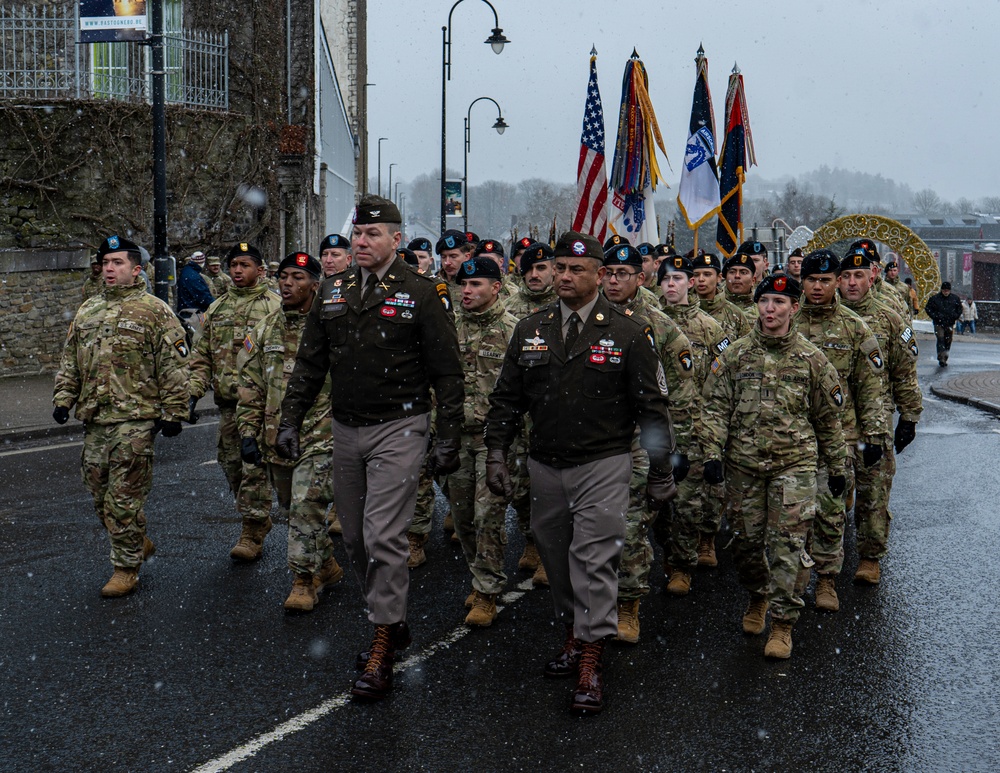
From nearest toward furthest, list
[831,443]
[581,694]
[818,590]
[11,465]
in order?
1. [581,694]
2. [831,443]
3. [818,590]
4. [11,465]

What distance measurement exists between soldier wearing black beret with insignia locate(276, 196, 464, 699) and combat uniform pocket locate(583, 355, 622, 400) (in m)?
0.68

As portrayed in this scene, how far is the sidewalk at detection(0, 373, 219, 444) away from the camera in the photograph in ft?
43.3

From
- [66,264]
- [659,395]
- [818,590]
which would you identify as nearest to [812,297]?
[818,590]

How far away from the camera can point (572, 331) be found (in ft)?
18.2

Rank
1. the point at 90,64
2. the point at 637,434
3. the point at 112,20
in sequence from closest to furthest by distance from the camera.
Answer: the point at 637,434
the point at 112,20
the point at 90,64

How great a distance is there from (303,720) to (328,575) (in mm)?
2181

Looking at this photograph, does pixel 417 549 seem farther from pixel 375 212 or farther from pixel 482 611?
pixel 375 212

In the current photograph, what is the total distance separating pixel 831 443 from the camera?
6387mm

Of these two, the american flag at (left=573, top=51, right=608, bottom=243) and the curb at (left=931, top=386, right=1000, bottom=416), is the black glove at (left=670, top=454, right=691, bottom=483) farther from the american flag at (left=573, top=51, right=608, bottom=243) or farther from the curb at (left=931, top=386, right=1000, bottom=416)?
the curb at (left=931, top=386, right=1000, bottom=416)

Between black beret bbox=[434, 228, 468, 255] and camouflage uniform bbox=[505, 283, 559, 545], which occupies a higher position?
black beret bbox=[434, 228, 468, 255]

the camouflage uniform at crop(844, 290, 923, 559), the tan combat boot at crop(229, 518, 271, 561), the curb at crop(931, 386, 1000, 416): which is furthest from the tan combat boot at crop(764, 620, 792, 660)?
the curb at crop(931, 386, 1000, 416)

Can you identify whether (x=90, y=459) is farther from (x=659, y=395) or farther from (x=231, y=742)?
(x=659, y=395)

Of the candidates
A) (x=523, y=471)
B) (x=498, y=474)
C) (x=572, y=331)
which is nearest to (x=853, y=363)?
(x=523, y=471)

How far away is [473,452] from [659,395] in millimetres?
1967
